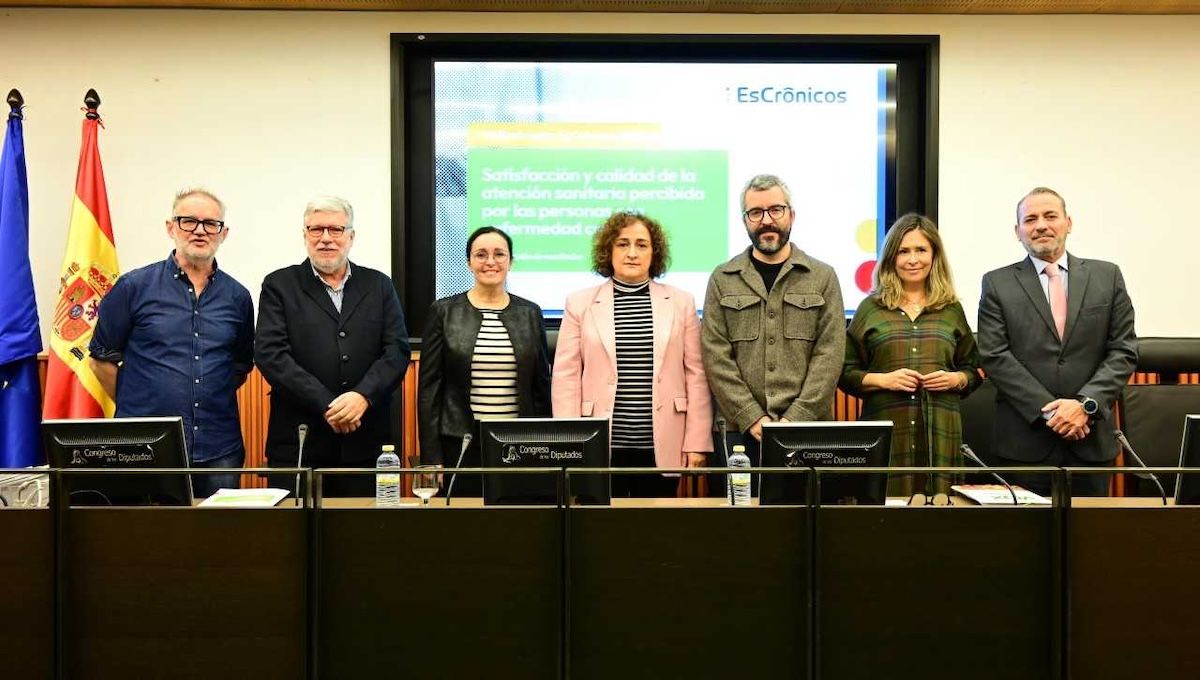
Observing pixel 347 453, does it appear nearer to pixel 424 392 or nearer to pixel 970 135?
pixel 424 392

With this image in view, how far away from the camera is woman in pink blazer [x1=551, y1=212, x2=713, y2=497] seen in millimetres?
2951

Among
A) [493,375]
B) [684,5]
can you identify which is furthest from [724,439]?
[684,5]

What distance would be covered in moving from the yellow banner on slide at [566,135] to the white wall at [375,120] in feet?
1.48

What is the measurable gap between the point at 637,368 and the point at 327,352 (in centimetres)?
105

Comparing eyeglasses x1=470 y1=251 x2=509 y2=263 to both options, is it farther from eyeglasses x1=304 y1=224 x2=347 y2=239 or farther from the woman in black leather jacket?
eyeglasses x1=304 y1=224 x2=347 y2=239

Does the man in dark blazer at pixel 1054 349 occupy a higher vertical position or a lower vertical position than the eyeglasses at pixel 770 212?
lower

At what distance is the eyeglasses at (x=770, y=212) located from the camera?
297cm

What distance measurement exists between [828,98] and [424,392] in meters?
2.49

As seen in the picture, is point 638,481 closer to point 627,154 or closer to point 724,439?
point 724,439

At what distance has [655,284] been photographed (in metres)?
3.06
